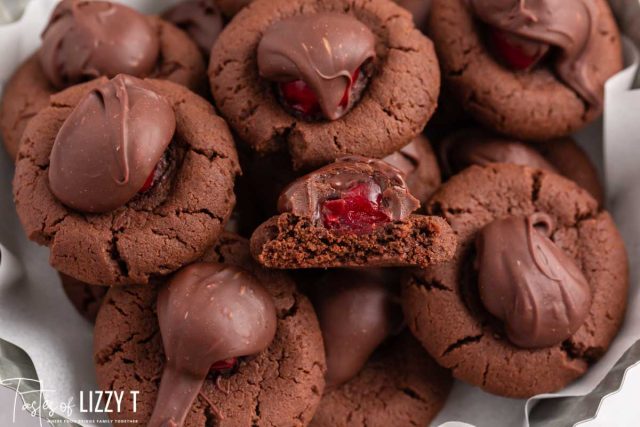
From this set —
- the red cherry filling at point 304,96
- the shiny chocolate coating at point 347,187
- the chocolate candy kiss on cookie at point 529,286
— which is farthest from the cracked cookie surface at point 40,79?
the chocolate candy kiss on cookie at point 529,286

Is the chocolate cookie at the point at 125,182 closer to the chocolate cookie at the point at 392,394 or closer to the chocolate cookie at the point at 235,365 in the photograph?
the chocolate cookie at the point at 235,365

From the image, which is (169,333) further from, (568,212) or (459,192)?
(568,212)

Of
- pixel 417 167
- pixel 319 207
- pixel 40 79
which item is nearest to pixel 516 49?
pixel 417 167

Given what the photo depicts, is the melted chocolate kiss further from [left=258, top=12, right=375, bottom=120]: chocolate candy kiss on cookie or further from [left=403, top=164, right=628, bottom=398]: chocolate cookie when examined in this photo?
[left=403, top=164, right=628, bottom=398]: chocolate cookie

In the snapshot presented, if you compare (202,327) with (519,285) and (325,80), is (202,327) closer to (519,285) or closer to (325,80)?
(325,80)

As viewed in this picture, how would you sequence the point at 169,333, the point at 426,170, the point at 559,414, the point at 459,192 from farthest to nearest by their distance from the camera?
the point at 426,170, the point at 459,192, the point at 559,414, the point at 169,333

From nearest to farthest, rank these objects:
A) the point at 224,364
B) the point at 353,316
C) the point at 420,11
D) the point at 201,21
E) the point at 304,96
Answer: the point at 224,364 < the point at 304,96 < the point at 353,316 < the point at 420,11 < the point at 201,21

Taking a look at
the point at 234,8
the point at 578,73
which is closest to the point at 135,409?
the point at 234,8

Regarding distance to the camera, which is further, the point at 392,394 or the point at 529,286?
the point at 392,394
